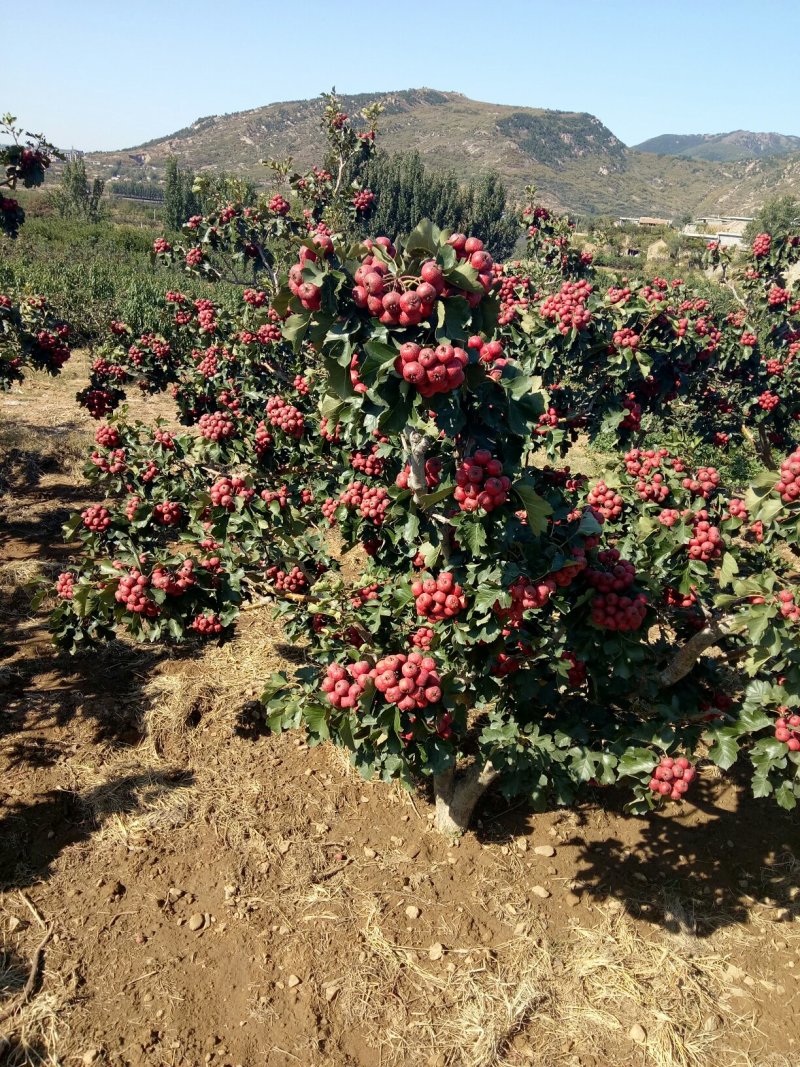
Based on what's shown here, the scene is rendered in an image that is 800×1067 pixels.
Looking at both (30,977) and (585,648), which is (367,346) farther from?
(30,977)

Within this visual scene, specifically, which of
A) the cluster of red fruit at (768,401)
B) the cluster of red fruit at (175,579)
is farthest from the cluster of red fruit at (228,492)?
the cluster of red fruit at (768,401)

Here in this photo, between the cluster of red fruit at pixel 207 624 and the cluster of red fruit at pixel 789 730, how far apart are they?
312 cm

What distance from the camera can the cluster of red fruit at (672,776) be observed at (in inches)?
118

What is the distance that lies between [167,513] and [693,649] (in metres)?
3.24

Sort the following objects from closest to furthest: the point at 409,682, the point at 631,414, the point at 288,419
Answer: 1. the point at 409,682
2. the point at 288,419
3. the point at 631,414

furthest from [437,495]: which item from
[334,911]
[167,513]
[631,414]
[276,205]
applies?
[276,205]

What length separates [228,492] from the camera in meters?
3.80

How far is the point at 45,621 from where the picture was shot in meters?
6.18

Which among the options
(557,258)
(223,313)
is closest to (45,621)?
(223,313)

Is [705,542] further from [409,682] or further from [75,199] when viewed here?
[75,199]

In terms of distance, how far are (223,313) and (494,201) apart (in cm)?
4759

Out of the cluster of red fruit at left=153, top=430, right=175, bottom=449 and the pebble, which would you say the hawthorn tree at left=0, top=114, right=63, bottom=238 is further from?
the pebble

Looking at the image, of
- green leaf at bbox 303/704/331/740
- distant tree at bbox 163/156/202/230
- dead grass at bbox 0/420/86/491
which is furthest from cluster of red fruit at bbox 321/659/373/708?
distant tree at bbox 163/156/202/230

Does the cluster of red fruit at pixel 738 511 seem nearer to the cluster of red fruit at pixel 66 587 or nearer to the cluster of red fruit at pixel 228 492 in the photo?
the cluster of red fruit at pixel 228 492
